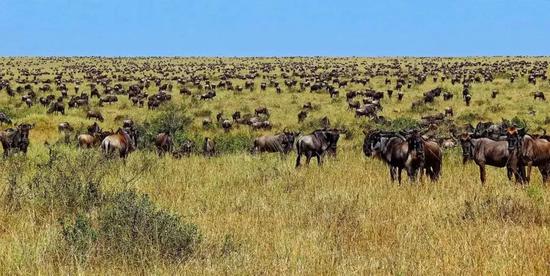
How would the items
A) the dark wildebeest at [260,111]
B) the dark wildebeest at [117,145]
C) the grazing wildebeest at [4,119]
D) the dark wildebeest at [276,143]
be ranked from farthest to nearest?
the dark wildebeest at [260,111]
the grazing wildebeest at [4,119]
the dark wildebeest at [276,143]
the dark wildebeest at [117,145]

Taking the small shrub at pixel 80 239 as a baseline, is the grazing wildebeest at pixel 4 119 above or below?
below

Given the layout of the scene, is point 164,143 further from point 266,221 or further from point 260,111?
point 260,111

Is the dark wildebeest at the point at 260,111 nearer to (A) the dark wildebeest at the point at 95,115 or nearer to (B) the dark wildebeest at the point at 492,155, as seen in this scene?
(A) the dark wildebeest at the point at 95,115

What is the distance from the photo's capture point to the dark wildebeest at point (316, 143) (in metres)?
16.4

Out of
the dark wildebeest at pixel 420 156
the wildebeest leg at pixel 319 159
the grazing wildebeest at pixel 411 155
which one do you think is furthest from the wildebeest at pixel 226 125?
the dark wildebeest at pixel 420 156

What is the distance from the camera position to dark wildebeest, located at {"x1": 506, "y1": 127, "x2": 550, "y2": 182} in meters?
11.5

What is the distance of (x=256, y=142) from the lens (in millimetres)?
20625

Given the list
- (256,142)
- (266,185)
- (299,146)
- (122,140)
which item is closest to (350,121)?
(256,142)

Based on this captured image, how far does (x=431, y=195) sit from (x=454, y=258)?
3.62 meters

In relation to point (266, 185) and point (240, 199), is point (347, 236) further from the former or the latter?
point (266, 185)

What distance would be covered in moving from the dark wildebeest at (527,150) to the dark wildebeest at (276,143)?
9.35m

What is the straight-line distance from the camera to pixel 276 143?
20.3m

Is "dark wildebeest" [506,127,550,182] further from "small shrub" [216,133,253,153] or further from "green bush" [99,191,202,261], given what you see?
"small shrub" [216,133,253,153]

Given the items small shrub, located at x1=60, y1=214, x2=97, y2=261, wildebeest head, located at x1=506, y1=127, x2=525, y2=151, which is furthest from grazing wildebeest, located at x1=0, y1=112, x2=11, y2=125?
small shrub, located at x1=60, y1=214, x2=97, y2=261
